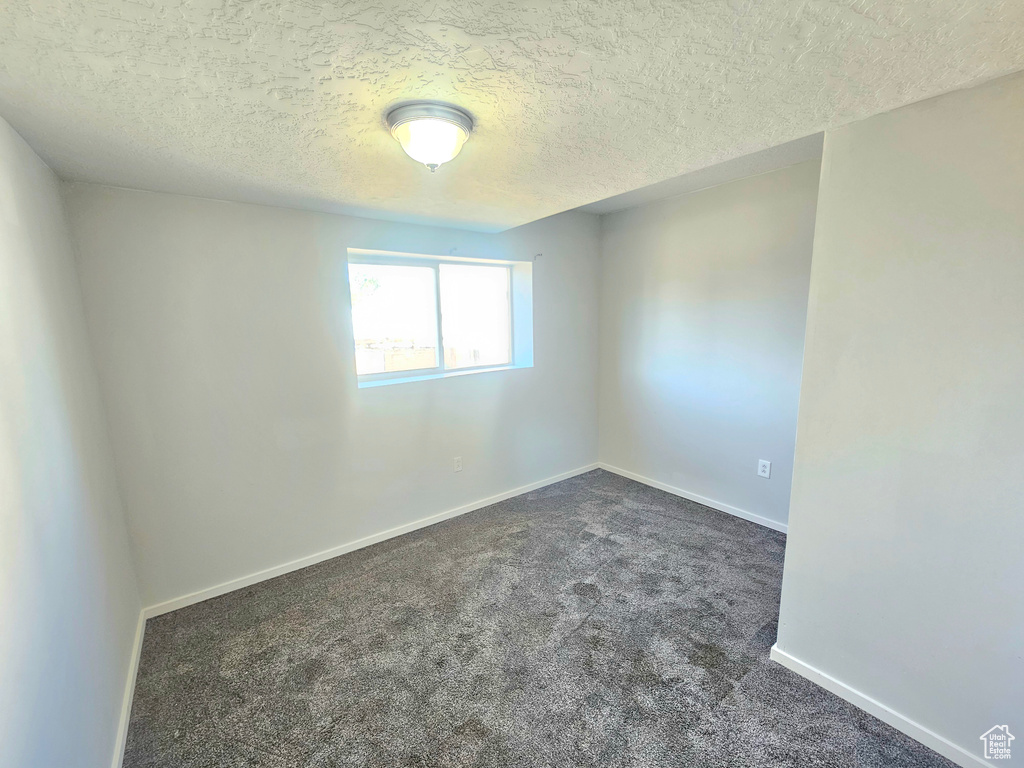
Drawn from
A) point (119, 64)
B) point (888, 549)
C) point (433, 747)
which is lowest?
point (433, 747)

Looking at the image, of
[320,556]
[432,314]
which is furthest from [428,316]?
[320,556]

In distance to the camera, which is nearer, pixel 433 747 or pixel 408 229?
pixel 433 747

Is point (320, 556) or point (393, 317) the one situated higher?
point (393, 317)

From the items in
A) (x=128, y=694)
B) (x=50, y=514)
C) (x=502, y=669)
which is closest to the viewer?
(x=50, y=514)

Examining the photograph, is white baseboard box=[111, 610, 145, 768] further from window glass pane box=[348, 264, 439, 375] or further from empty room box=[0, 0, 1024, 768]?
window glass pane box=[348, 264, 439, 375]

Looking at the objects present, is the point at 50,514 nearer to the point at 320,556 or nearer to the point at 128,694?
the point at 128,694

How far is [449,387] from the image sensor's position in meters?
3.02

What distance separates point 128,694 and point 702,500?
3405 millimetres

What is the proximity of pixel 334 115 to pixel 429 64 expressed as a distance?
421 mm

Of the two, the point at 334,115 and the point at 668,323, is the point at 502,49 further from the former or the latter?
the point at 668,323

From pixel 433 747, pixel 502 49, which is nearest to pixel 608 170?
pixel 502 49

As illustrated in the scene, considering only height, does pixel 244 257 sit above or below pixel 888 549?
above

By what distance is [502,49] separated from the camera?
0.97m

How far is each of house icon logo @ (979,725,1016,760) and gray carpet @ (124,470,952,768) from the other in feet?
0.51
